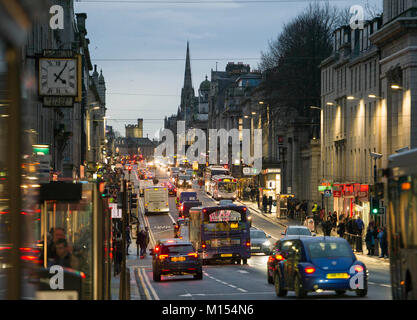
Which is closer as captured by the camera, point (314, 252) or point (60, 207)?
point (60, 207)

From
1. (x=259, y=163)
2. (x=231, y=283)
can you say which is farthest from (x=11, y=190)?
(x=259, y=163)

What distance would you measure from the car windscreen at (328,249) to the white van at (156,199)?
237ft

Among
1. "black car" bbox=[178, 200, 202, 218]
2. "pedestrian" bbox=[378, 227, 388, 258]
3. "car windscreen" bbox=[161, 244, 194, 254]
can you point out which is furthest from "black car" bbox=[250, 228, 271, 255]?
"black car" bbox=[178, 200, 202, 218]

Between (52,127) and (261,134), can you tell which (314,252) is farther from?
(261,134)

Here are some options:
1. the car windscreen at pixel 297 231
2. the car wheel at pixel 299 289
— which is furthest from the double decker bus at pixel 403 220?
the car windscreen at pixel 297 231

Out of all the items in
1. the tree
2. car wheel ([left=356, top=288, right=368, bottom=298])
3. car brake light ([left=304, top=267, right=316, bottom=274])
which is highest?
the tree

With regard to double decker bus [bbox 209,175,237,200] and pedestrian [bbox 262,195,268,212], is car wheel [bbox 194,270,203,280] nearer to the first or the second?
pedestrian [bbox 262,195,268,212]

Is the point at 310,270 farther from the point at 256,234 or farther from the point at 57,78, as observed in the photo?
the point at 256,234

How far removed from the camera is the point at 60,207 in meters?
11.8

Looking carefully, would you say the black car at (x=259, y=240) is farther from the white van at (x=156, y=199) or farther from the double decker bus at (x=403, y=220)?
the white van at (x=156, y=199)

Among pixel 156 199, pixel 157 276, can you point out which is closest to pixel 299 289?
pixel 157 276

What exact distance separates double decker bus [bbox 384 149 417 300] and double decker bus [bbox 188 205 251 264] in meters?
27.7

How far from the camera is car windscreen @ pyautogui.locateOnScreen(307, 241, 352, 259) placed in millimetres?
21031
